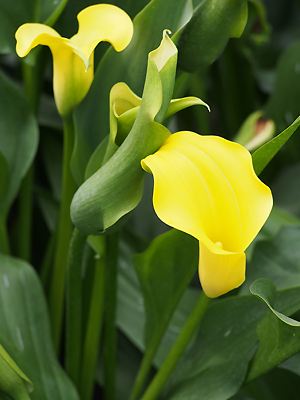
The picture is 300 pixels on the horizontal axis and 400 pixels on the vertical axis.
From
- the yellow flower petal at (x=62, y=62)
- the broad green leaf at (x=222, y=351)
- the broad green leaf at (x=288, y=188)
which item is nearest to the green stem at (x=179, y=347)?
the broad green leaf at (x=222, y=351)

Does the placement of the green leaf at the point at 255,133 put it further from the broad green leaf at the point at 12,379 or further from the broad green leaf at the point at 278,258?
the broad green leaf at the point at 12,379

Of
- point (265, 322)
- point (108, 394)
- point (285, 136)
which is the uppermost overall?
point (285, 136)

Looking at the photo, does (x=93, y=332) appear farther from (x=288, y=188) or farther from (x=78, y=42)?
(x=288, y=188)

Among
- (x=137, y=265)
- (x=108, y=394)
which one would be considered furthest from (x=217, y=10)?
(x=108, y=394)

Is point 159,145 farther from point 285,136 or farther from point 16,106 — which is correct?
point 16,106

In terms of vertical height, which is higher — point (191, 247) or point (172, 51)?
point (172, 51)
